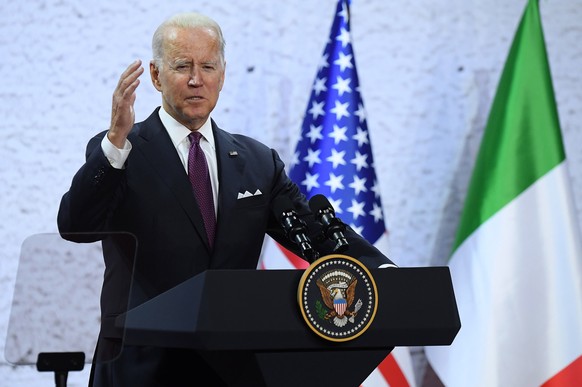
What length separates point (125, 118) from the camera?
1606 millimetres

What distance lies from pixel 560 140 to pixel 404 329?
7.25ft

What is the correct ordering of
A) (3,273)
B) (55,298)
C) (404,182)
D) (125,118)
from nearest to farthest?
(55,298) → (125,118) → (3,273) → (404,182)

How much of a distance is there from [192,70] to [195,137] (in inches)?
5.9

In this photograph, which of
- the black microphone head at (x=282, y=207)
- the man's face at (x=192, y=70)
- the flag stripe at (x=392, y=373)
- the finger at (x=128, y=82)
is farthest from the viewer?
the flag stripe at (x=392, y=373)

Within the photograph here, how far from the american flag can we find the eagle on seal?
183 centimetres

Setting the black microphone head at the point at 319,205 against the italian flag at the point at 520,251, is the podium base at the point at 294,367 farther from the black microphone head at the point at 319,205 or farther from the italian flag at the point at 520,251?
the italian flag at the point at 520,251

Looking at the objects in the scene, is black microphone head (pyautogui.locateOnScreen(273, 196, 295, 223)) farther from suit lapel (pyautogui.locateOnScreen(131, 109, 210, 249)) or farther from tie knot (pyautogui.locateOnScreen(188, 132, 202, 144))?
tie knot (pyautogui.locateOnScreen(188, 132, 202, 144))

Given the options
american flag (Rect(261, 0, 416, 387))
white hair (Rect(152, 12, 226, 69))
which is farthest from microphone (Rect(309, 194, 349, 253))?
american flag (Rect(261, 0, 416, 387))

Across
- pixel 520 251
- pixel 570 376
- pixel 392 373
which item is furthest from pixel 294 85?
pixel 570 376

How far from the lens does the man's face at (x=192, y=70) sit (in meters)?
1.94

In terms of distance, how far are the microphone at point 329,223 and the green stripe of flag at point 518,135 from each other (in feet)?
6.30

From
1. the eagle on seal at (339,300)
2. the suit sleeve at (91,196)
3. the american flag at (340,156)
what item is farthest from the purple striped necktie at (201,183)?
the american flag at (340,156)

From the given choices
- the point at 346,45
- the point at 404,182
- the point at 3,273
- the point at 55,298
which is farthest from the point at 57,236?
the point at 404,182

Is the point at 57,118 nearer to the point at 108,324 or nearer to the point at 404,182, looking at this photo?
the point at 404,182
